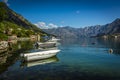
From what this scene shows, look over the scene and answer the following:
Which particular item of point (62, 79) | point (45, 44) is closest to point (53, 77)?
point (62, 79)

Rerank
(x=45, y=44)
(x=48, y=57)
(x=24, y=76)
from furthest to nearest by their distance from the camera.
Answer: (x=45, y=44)
(x=48, y=57)
(x=24, y=76)

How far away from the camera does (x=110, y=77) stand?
3450 centimetres

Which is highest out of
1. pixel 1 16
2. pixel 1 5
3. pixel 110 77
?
pixel 1 5

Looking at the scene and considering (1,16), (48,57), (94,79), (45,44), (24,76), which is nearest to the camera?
(94,79)

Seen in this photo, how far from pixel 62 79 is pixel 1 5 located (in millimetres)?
108099

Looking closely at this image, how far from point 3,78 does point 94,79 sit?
17.4 m

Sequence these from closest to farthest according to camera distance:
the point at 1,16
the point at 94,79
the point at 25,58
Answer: the point at 94,79 → the point at 25,58 → the point at 1,16

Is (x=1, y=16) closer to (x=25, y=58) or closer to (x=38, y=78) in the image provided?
(x=25, y=58)

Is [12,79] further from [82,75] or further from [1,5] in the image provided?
[1,5]

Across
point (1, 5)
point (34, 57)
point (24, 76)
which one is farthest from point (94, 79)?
point (1, 5)

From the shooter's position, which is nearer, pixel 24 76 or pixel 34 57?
pixel 24 76

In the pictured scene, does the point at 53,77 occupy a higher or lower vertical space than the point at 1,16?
lower

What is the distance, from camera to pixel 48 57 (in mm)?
58625

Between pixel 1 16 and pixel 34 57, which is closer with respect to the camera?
pixel 34 57
